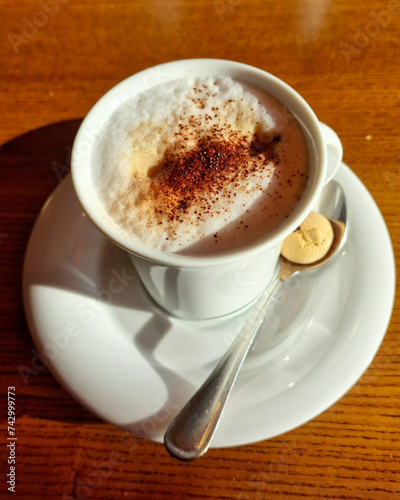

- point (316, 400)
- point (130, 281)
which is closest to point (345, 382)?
point (316, 400)

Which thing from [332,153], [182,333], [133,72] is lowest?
[182,333]

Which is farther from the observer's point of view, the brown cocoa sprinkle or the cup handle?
the cup handle

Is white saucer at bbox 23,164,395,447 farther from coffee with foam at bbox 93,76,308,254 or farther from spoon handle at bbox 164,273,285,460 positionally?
coffee with foam at bbox 93,76,308,254

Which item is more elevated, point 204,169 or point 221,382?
point 204,169

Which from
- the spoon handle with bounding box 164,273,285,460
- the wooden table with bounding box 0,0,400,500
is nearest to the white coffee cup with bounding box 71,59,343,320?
the spoon handle with bounding box 164,273,285,460

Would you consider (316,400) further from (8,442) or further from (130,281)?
(8,442)

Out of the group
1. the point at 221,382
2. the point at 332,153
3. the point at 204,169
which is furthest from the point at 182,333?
the point at 332,153

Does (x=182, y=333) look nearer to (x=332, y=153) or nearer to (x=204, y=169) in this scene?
(x=204, y=169)
